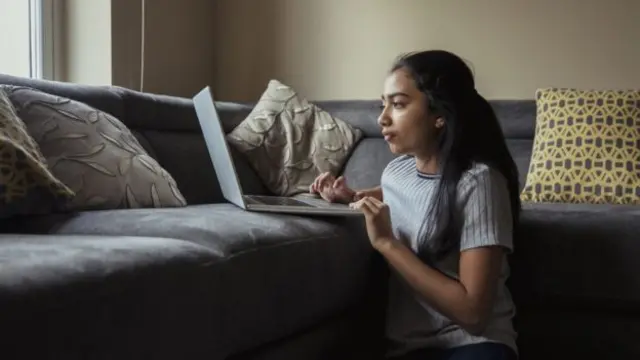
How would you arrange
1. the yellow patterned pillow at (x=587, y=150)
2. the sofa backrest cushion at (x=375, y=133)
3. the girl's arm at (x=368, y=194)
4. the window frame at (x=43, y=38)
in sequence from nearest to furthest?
the girl's arm at (x=368, y=194), the yellow patterned pillow at (x=587, y=150), the sofa backrest cushion at (x=375, y=133), the window frame at (x=43, y=38)

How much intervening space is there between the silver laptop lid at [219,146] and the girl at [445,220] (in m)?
0.31

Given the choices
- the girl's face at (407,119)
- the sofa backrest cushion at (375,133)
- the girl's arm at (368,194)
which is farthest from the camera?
the sofa backrest cushion at (375,133)

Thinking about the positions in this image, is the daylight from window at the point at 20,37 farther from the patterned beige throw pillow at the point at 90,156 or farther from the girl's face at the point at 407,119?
the girl's face at the point at 407,119

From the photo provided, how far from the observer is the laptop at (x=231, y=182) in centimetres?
170

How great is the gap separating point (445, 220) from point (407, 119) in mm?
228

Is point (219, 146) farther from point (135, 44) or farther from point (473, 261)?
point (135, 44)

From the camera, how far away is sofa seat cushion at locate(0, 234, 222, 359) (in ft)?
3.10

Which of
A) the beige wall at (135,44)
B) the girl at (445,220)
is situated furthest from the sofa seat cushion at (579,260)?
the beige wall at (135,44)

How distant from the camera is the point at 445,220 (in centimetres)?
158

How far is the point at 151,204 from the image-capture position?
1.95 m

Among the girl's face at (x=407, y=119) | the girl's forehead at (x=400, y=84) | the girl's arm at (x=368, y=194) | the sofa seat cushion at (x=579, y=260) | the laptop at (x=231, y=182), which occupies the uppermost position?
the girl's forehead at (x=400, y=84)

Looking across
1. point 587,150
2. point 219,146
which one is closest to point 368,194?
point 219,146

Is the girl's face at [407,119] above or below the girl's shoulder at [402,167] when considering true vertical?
above

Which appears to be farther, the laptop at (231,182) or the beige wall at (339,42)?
the beige wall at (339,42)
